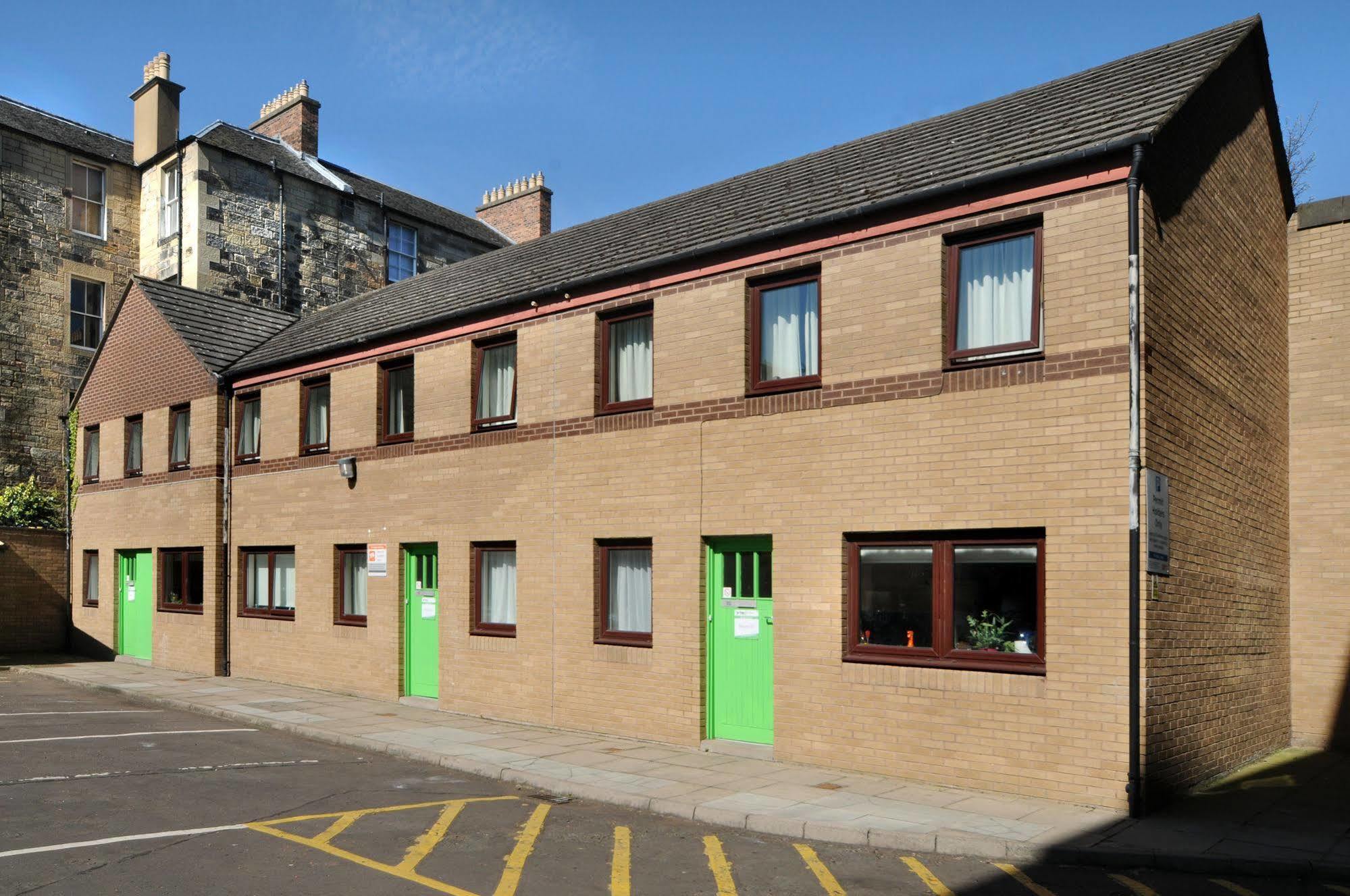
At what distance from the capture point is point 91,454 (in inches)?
983

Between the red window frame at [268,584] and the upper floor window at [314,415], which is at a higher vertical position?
the upper floor window at [314,415]

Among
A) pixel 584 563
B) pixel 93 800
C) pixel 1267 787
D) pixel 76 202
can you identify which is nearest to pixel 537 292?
pixel 584 563

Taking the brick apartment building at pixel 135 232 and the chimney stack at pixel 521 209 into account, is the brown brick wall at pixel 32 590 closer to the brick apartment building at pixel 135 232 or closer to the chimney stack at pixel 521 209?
the brick apartment building at pixel 135 232

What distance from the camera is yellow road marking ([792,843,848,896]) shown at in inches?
286

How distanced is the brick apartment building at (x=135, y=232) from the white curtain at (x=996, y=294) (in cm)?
2227

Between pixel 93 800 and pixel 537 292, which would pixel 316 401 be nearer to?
pixel 537 292

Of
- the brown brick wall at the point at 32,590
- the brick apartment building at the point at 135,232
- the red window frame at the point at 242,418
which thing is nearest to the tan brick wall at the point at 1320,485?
the red window frame at the point at 242,418

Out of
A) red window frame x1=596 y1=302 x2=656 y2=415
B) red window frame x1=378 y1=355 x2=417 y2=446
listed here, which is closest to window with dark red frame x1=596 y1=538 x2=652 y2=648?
red window frame x1=596 y1=302 x2=656 y2=415

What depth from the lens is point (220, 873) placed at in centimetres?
734

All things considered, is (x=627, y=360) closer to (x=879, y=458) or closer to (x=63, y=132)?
(x=879, y=458)

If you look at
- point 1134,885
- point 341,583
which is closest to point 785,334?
point 1134,885

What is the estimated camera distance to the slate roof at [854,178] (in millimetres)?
10805

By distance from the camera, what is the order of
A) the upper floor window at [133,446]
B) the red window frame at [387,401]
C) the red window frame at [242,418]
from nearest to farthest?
the red window frame at [387,401]
the red window frame at [242,418]
the upper floor window at [133,446]

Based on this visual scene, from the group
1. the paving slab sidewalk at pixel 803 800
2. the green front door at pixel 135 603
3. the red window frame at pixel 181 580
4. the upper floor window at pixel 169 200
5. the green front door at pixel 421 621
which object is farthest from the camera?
the upper floor window at pixel 169 200
